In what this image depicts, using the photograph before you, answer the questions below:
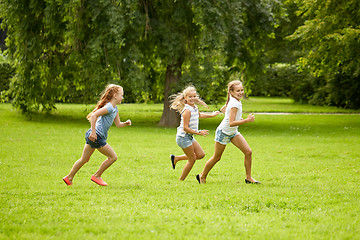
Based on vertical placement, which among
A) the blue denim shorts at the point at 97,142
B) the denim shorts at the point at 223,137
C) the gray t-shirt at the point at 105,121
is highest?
the gray t-shirt at the point at 105,121

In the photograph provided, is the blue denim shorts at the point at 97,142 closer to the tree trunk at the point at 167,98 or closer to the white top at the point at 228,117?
the white top at the point at 228,117

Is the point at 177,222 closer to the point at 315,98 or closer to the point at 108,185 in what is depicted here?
the point at 108,185

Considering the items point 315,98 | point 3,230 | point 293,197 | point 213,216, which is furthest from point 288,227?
point 315,98

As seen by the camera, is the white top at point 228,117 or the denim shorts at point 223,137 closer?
the white top at point 228,117

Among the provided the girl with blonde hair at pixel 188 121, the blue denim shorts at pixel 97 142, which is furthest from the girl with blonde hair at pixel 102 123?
the girl with blonde hair at pixel 188 121

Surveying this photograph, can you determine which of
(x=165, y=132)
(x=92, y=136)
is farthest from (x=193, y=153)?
(x=165, y=132)

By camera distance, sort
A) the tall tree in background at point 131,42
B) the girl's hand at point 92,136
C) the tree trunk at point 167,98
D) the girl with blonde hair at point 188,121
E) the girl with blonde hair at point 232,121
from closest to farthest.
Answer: the girl's hand at point 92,136, the girl with blonde hair at point 232,121, the girl with blonde hair at point 188,121, the tall tree in background at point 131,42, the tree trunk at point 167,98

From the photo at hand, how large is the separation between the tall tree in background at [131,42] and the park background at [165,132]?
55 millimetres

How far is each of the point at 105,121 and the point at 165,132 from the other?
425 inches

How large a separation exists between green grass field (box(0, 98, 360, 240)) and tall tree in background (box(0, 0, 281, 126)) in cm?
458

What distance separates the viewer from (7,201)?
6469mm

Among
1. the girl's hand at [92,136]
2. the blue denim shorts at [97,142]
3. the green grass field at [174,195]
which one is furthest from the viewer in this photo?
the blue denim shorts at [97,142]

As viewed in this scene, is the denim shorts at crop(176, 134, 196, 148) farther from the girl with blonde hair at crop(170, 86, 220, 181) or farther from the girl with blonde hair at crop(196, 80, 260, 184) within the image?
the girl with blonde hair at crop(196, 80, 260, 184)

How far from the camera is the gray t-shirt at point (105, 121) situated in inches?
297
